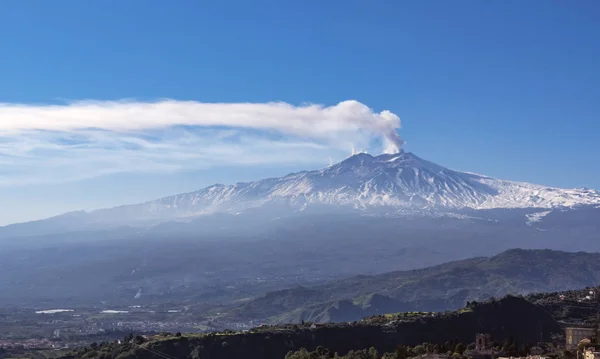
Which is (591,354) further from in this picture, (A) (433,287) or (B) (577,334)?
(A) (433,287)

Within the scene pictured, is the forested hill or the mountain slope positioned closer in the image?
the forested hill

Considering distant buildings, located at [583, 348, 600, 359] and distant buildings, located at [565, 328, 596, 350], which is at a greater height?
distant buildings, located at [583, 348, 600, 359]

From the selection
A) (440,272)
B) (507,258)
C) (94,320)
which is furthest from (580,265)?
(94,320)

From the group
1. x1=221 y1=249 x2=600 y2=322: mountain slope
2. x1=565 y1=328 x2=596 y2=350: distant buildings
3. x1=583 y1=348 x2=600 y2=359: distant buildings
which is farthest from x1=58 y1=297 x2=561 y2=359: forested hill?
x1=221 y1=249 x2=600 y2=322: mountain slope

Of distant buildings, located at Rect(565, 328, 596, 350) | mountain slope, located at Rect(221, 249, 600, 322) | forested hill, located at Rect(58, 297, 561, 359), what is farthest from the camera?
mountain slope, located at Rect(221, 249, 600, 322)

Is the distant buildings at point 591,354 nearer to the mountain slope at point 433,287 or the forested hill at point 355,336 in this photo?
the forested hill at point 355,336

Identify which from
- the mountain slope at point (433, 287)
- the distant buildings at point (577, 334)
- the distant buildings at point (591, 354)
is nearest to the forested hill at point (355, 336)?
the distant buildings at point (577, 334)

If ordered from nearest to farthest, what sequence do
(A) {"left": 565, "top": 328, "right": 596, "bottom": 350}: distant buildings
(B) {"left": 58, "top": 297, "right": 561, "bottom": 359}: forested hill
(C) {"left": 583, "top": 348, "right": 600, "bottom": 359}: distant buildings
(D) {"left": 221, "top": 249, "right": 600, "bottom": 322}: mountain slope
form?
(C) {"left": 583, "top": 348, "right": 600, "bottom": 359}: distant buildings < (A) {"left": 565, "top": 328, "right": 596, "bottom": 350}: distant buildings < (B) {"left": 58, "top": 297, "right": 561, "bottom": 359}: forested hill < (D) {"left": 221, "top": 249, "right": 600, "bottom": 322}: mountain slope

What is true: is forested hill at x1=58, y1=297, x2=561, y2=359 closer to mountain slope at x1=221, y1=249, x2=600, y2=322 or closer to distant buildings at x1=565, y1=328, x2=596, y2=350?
distant buildings at x1=565, y1=328, x2=596, y2=350

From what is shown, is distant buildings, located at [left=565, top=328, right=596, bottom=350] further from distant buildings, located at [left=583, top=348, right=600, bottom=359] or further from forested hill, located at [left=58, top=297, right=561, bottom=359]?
distant buildings, located at [left=583, top=348, right=600, bottom=359]
